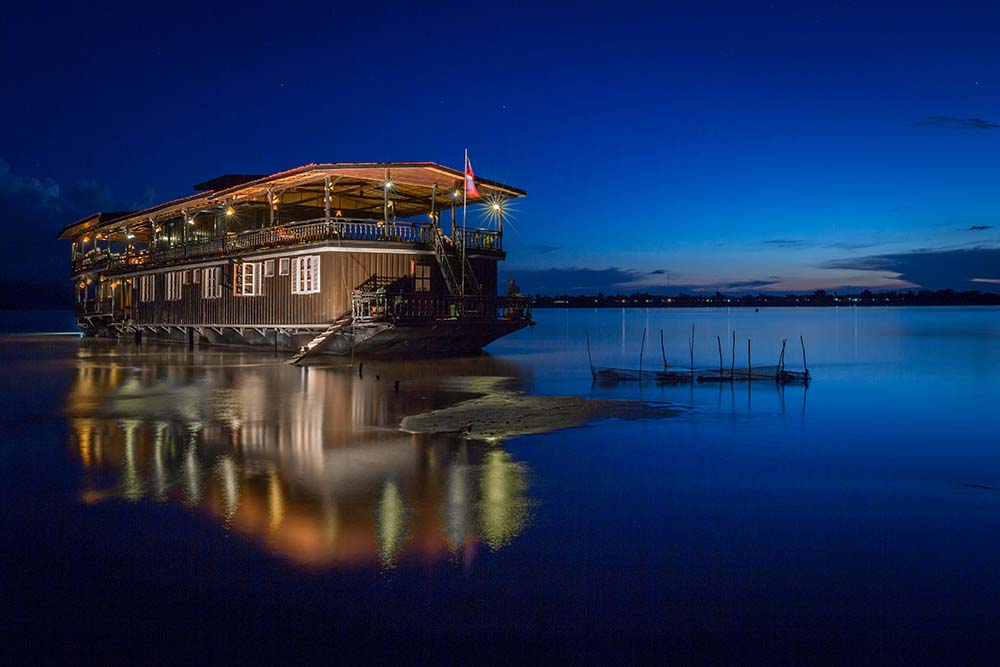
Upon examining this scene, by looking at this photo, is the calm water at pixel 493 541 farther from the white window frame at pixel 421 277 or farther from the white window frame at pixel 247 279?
the white window frame at pixel 247 279

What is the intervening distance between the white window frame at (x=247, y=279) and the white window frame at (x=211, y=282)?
3093mm

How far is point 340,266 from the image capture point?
113 ft

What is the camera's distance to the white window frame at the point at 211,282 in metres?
43.2

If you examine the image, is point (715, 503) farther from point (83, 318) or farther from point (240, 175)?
point (83, 318)

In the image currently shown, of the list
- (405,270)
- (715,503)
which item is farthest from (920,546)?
(405,270)

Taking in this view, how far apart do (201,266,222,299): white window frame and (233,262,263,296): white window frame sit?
309 cm

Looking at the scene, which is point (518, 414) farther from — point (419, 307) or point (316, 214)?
point (316, 214)

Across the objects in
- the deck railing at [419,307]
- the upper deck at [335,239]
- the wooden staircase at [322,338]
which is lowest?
the wooden staircase at [322,338]

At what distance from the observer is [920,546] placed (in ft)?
26.8

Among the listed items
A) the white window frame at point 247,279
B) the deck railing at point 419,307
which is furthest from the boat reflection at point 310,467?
the white window frame at point 247,279

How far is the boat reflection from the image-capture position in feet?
26.9

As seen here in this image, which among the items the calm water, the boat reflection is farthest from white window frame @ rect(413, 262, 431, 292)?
the calm water

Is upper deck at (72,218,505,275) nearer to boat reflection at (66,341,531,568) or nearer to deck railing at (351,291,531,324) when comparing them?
deck railing at (351,291,531,324)

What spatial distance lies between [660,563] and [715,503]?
2.73 meters
